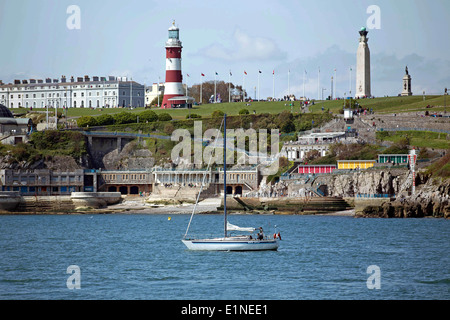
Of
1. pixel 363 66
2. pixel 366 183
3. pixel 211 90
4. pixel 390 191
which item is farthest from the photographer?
pixel 211 90

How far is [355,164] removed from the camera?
97.1 m

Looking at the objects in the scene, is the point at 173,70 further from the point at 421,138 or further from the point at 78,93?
the point at 421,138

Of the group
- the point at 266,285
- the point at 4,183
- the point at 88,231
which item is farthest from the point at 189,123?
the point at 266,285

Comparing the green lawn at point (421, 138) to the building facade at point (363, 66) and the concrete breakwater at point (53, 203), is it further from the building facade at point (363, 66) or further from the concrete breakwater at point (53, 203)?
the concrete breakwater at point (53, 203)

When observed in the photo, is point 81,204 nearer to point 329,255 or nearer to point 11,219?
point 11,219

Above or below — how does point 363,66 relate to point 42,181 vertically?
above

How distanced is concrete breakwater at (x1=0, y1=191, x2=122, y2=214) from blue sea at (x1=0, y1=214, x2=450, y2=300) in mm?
28749

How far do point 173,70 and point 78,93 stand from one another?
33.5 meters

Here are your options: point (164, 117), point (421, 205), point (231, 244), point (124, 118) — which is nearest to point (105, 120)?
point (124, 118)

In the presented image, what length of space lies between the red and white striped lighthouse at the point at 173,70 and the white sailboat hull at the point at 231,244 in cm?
9054

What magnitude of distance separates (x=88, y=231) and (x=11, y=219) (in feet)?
68.0

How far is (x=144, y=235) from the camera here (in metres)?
64.4

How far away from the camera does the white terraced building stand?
16425 centimetres

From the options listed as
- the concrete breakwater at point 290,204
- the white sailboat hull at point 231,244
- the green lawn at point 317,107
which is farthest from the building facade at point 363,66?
the white sailboat hull at point 231,244
